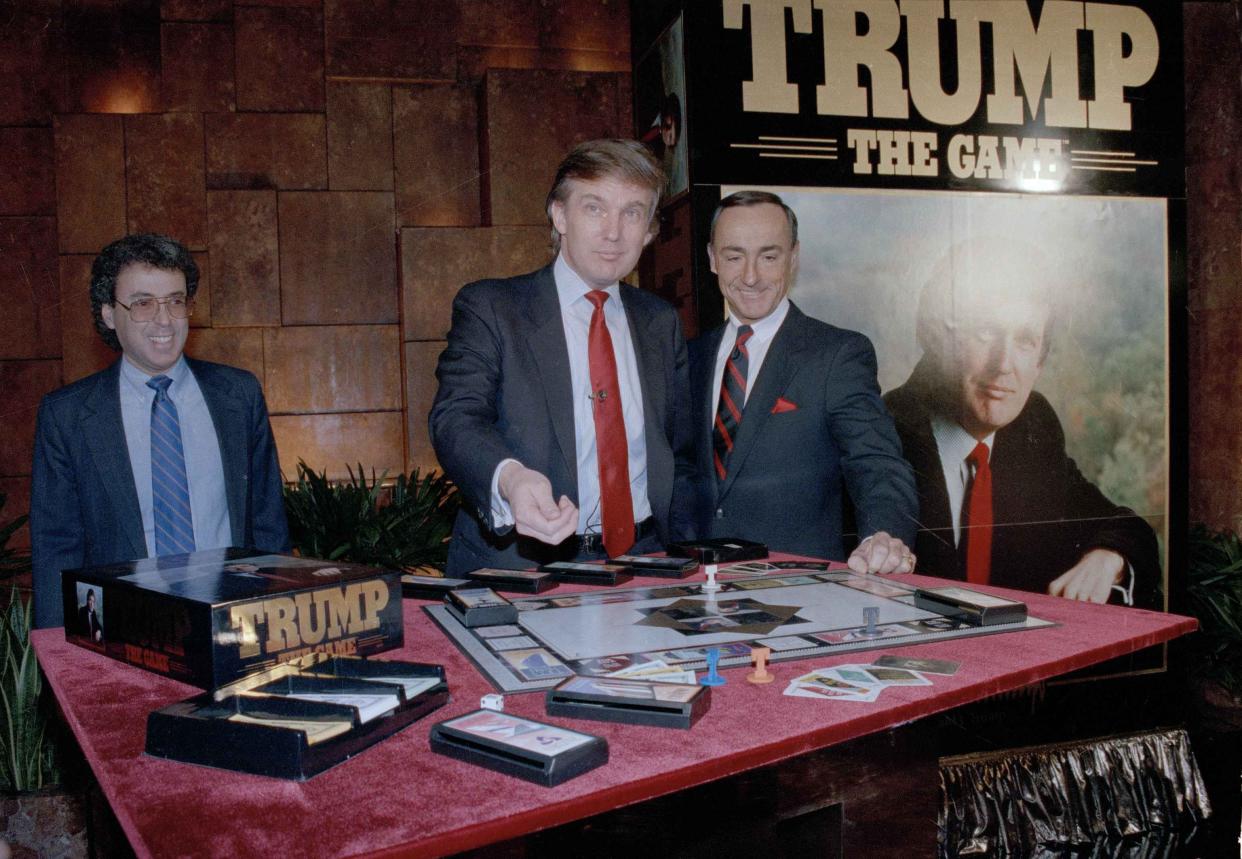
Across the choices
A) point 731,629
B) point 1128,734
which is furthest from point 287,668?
point 1128,734

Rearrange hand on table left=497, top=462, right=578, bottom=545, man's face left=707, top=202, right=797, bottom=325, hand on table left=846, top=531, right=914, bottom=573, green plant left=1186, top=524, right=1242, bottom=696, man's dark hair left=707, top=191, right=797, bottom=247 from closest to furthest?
1. hand on table left=497, top=462, right=578, bottom=545
2. hand on table left=846, top=531, right=914, bottom=573
3. man's face left=707, top=202, right=797, bottom=325
4. man's dark hair left=707, top=191, right=797, bottom=247
5. green plant left=1186, top=524, right=1242, bottom=696

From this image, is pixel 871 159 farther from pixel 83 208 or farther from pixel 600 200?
pixel 83 208

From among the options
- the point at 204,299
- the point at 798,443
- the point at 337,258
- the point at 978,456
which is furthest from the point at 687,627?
the point at 204,299

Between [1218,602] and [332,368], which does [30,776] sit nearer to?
Answer: [332,368]

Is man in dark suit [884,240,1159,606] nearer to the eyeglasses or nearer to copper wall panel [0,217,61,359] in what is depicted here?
the eyeglasses

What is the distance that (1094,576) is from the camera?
4297 mm

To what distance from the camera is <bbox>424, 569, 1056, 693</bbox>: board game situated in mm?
1237

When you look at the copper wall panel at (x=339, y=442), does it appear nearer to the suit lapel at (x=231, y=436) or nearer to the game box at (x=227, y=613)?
the suit lapel at (x=231, y=436)

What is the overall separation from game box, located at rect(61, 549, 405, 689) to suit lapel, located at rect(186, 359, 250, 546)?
117 centimetres

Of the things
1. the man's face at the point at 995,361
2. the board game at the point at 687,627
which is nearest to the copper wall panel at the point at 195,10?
the man's face at the point at 995,361

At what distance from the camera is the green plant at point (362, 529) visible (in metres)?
4.04

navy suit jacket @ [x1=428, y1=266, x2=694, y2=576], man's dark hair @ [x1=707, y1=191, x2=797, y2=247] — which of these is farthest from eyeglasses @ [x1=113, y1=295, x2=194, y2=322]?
man's dark hair @ [x1=707, y1=191, x2=797, y2=247]

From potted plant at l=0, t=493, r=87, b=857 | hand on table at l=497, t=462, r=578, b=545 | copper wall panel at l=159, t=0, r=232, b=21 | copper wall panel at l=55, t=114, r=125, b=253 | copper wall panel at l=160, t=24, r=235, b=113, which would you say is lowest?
potted plant at l=0, t=493, r=87, b=857

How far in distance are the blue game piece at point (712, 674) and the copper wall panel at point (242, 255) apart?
4.55 meters
